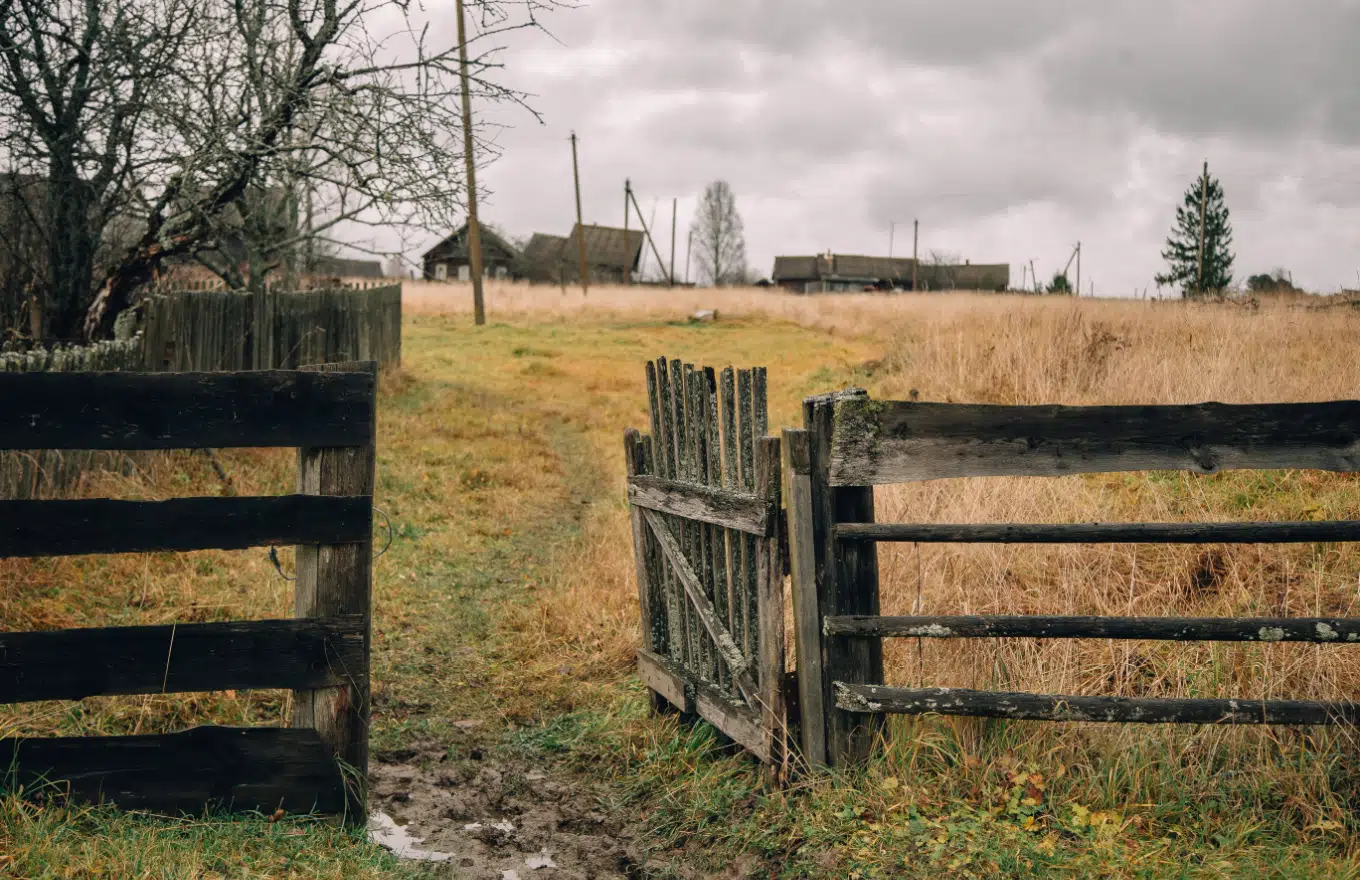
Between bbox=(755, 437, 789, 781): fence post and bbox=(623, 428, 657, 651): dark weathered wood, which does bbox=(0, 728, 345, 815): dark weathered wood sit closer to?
bbox=(755, 437, 789, 781): fence post

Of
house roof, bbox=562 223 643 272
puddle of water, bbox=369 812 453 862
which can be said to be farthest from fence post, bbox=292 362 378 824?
house roof, bbox=562 223 643 272

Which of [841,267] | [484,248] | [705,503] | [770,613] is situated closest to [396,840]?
[770,613]

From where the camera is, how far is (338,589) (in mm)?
3779

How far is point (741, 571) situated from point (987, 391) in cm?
704

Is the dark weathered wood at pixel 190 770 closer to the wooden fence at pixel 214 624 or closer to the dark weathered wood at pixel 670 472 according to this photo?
the wooden fence at pixel 214 624

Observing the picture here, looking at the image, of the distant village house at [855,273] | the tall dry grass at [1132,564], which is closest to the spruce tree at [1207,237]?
the distant village house at [855,273]

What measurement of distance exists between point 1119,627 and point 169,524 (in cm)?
346

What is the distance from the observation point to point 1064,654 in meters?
4.59

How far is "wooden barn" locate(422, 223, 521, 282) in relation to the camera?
61.2 meters

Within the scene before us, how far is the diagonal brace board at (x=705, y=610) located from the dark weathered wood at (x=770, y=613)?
14 cm

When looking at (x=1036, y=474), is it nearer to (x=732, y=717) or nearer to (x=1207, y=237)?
(x=732, y=717)

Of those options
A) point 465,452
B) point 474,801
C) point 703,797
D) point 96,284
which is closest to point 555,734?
point 474,801

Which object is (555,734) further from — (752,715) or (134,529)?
(134,529)

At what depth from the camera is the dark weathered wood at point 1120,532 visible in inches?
140
